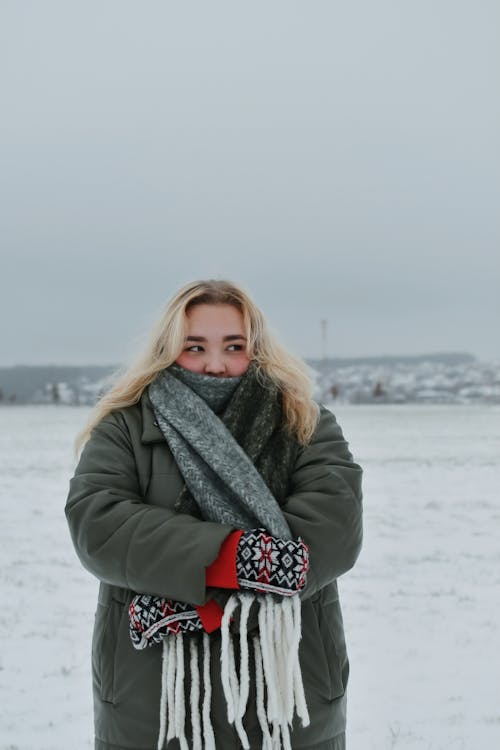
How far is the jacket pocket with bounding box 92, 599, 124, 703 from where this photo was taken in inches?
86.2

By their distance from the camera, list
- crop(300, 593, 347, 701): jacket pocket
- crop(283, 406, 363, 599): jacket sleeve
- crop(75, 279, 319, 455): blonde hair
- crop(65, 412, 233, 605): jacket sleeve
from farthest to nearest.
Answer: crop(75, 279, 319, 455): blonde hair < crop(300, 593, 347, 701): jacket pocket < crop(283, 406, 363, 599): jacket sleeve < crop(65, 412, 233, 605): jacket sleeve

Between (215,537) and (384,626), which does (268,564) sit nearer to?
(215,537)

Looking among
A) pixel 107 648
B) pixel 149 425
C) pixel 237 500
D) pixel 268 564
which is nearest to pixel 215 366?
pixel 149 425

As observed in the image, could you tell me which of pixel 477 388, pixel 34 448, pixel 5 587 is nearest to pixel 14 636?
pixel 5 587

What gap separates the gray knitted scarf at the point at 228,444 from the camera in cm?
209

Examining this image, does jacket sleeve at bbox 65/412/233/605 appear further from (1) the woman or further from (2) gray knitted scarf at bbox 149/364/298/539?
(2) gray knitted scarf at bbox 149/364/298/539

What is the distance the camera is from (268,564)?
1.93 metres

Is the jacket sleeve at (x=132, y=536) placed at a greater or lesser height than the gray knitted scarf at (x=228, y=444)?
lesser

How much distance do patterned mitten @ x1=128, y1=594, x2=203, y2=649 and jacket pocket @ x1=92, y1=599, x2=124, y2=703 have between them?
174 mm

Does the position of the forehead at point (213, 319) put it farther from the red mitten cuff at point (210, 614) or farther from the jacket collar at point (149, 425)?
the red mitten cuff at point (210, 614)

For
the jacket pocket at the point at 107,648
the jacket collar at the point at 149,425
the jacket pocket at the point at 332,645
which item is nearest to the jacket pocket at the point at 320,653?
the jacket pocket at the point at 332,645

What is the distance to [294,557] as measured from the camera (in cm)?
196

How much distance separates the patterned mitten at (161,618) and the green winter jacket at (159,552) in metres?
0.07

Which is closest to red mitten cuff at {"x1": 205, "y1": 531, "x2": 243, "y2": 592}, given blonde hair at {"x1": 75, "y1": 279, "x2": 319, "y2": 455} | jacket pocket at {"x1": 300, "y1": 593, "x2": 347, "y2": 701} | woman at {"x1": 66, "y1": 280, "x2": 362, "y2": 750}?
woman at {"x1": 66, "y1": 280, "x2": 362, "y2": 750}
